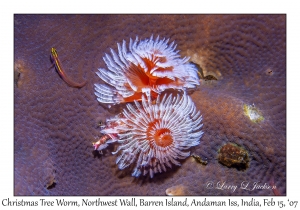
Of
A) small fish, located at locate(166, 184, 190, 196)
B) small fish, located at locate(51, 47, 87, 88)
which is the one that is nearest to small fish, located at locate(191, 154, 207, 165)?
small fish, located at locate(166, 184, 190, 196)

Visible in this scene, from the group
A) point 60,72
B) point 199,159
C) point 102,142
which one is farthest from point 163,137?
point 60,72

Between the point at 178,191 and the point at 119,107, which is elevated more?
the point at 119,107

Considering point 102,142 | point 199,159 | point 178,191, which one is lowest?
point 178,191

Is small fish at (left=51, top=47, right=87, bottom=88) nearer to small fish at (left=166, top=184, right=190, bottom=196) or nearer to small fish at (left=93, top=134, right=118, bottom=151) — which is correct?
small fish at (left=93, top=134, right=118, bottom=151)

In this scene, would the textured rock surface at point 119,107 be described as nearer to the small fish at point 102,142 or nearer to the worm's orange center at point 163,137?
the small fish at point 102,142

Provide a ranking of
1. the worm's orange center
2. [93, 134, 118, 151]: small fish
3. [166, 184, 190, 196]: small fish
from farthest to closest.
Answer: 1. [166, 184, 190, 196]: small fish
2. [93, 134, 118, 151]: small fish
3. the worm's orange center

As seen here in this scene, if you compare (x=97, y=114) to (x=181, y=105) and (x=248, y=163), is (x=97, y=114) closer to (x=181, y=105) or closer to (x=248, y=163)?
(x=181, y=105)

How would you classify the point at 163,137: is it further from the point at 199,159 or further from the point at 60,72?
the point at 60,72

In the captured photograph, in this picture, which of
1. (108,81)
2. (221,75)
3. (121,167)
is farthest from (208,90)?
(121,167)
